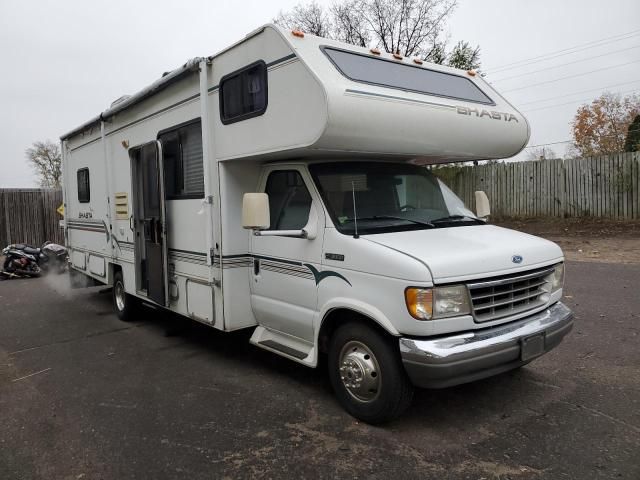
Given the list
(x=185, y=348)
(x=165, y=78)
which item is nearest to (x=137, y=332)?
(x=185, y=348)

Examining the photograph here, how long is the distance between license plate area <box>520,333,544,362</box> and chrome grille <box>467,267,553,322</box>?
215 mm

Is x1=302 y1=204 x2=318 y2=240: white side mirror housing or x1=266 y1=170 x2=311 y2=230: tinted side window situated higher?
x1=266 y1=170 x2=311 y2=230: tinted side window

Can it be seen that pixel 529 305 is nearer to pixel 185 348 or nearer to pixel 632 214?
pixel 185 348

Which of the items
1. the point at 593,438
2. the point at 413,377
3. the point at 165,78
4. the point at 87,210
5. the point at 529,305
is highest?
the point at 165,78

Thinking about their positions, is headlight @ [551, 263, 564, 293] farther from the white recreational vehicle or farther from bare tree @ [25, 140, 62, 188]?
bare tree @ [25, 140, 62, 188]

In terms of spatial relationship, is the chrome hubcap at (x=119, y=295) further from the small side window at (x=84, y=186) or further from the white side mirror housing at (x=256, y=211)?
the white side mirror housing at (x=256, y=211)

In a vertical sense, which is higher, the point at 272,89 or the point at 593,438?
the point at 272,89

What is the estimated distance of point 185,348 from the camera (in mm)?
5957

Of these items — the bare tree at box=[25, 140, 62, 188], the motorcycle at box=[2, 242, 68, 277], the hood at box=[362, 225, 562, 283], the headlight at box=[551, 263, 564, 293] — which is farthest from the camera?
the bare tree at box=[25, 140, 62, 188]

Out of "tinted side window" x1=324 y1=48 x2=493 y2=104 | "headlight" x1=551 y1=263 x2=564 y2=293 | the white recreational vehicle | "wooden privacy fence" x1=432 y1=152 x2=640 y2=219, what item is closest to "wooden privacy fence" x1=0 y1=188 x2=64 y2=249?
the white recreational vehicle

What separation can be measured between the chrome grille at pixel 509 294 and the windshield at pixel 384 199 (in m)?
0.81

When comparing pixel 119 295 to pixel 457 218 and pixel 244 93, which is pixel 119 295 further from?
pixel 457 218

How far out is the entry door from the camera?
5.78m

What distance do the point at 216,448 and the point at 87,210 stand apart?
5986 millimetres
